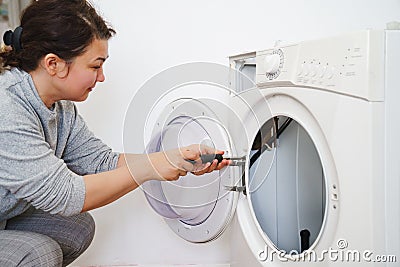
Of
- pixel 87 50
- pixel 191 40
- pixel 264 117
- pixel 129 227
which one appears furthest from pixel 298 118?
pixel 129 227

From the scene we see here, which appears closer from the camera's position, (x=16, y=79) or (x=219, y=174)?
(x=16, y=79)

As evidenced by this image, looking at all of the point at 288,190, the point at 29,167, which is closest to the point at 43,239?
the point at 29,167

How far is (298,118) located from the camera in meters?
1.25

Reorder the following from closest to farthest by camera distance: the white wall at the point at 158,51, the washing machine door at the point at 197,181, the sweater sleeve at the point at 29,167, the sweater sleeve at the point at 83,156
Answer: the sweater sleeve at the point at 29,167, the washing machine door at the point at 197,181, the sweater sleeve at the point at 83,156, the white wall at the point at 158,51

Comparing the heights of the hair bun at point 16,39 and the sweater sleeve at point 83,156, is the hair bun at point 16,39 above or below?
above

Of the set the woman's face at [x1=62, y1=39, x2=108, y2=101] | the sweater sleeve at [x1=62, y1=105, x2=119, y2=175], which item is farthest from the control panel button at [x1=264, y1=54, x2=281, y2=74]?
the sweater sleeve at [x1=62, y1=105, x2=119, y2=175]

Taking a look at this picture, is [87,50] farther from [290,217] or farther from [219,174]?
[290,217]

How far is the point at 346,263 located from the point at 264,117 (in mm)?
460

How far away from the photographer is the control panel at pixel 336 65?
102 cm

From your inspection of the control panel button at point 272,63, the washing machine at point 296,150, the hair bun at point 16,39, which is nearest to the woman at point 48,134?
the hair bun at point 16,39

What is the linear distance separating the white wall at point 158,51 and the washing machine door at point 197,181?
1.55ft

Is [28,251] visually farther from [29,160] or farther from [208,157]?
[208,157]

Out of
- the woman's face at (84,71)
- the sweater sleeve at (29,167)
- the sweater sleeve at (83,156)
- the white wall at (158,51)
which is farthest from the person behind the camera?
the white wall at (158,51)

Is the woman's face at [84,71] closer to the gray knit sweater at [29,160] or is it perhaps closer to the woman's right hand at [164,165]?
the gray knit sweater at [29,160]
